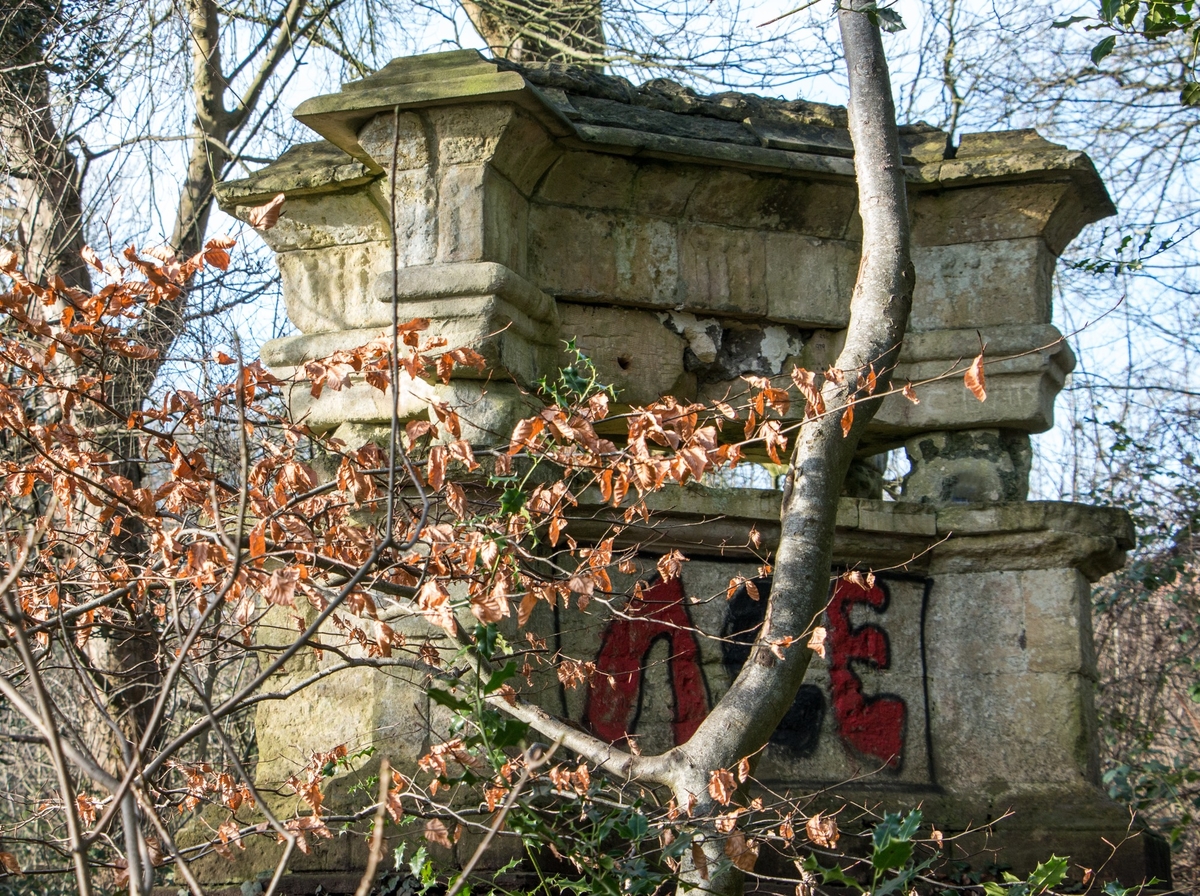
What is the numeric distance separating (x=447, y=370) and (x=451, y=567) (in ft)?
1.60

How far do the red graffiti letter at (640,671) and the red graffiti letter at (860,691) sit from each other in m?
0.45

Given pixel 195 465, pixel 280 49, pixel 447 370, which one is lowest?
pixel 195 465

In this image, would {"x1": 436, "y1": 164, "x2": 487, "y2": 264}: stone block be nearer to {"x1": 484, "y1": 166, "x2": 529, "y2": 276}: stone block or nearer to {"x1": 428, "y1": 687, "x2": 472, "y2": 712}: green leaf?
{"x1": 484, "y1": 166, "x2": 529, "y2": 276}: stone block

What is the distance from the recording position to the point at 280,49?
6266 mm

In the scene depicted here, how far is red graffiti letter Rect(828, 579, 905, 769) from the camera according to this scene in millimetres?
3617

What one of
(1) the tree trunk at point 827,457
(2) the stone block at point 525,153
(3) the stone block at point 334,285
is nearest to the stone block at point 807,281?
(2) the stone block at point 525,153

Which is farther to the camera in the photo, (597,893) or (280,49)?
(280,49)

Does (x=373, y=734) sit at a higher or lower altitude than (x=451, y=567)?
lower

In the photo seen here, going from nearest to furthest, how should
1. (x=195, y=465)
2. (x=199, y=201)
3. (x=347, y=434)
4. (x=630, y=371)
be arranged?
(x=195, y=465), (x=347, y=434), (x=630, y=371), (x=199, y=201)

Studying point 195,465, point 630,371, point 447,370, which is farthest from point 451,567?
point 630,371

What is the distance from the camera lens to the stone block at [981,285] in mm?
3824

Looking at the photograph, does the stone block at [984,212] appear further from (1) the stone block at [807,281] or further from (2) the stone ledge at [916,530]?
(2) the stone ledge at [916,530]

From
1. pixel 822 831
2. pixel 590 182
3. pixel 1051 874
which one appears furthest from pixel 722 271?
pixel 1051 874

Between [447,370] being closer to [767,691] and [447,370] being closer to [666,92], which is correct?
[767,691]
